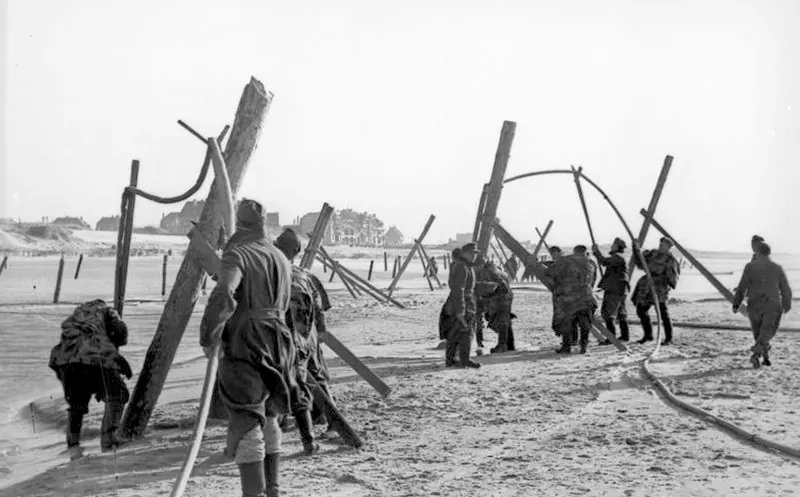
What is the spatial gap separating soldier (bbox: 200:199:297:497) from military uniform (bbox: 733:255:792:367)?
24.4 ft

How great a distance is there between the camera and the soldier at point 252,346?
435cm

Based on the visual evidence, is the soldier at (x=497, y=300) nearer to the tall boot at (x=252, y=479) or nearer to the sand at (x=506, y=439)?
the sand at (x=506, y=439)

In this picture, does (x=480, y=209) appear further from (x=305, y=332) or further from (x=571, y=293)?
(x=305, y=332)

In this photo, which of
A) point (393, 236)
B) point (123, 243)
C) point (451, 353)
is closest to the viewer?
point (123, 243)

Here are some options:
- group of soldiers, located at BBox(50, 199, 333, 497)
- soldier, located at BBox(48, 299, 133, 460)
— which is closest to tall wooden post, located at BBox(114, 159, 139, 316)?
soldier, located at BBox(48, 299, 133, 460)

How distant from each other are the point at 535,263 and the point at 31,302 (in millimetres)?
15739

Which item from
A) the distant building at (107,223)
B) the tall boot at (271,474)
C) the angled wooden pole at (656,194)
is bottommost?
the tall boot at (271,474)

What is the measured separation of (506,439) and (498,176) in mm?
6113

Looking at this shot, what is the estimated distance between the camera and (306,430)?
591cm

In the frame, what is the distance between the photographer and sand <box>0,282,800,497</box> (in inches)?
204

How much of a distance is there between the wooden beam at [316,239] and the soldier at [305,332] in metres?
1.55

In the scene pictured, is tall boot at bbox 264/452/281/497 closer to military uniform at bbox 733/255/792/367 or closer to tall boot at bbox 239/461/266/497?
tall boot at bbox 239/461/266/497

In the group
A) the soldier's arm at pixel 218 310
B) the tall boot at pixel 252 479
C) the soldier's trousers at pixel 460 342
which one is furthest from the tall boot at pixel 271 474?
the soldier's trousers at pixel 460 342

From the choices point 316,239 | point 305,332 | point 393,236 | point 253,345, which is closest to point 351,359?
point 305,332
